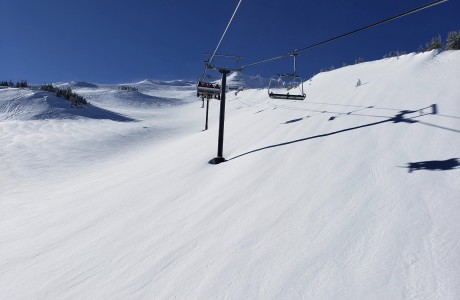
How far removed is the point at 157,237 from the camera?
4.75 m

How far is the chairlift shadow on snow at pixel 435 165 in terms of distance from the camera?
176 inches

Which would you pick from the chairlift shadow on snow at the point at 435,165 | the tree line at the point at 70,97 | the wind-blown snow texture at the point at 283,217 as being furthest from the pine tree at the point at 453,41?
the tree line at the point at 70,97

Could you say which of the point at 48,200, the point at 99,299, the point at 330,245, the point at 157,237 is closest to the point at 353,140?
the point at 330,245

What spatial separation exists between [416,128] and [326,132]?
1.88m

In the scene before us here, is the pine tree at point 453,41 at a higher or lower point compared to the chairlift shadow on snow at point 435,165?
higher

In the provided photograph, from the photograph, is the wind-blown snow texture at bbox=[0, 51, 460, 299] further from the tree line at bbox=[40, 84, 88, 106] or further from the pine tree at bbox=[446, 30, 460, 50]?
the tree line at bbox=[40, 84, 88, 106]

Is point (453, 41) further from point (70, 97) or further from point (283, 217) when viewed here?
point (70, 97)

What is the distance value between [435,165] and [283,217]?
7.33 ft

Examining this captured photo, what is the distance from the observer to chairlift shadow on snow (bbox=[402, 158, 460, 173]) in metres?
4.46

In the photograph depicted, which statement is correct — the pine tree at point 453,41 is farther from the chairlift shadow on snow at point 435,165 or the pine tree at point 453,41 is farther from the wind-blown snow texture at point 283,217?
the chairlift shadow on snow at point 435,165

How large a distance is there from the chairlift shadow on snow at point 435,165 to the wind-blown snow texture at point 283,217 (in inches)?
0.9

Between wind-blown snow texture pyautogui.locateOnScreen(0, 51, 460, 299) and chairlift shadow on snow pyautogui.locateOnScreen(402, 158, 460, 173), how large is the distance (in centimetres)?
2

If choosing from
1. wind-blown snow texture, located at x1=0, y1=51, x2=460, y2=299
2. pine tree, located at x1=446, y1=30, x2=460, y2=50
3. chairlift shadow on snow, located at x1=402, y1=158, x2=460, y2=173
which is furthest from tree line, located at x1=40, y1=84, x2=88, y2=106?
chairlift shadow on snow, located at x1=402, y1=158, x2=460, y2=173

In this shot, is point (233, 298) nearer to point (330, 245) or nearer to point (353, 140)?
point (330, 245)
